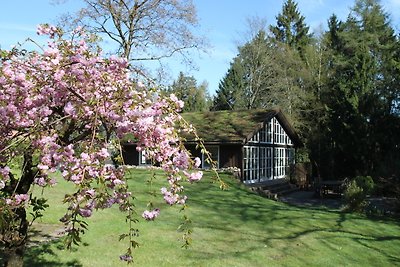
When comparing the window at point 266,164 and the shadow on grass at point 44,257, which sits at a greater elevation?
the window at point 266,164

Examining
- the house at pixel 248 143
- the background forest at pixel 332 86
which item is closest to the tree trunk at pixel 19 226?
the house at pixel 248 143

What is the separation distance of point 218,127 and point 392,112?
13532mm

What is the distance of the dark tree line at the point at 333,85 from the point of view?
29.0m

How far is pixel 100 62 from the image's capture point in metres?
3.85

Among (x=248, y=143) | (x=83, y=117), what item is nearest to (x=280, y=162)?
(x=248, y=143)

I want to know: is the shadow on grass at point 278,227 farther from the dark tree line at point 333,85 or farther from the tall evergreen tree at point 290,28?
the tall evergreen tree at point 290,28

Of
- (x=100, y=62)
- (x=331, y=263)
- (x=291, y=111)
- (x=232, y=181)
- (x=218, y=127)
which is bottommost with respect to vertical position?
(x=331, y=263)

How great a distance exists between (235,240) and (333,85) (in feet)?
85.7

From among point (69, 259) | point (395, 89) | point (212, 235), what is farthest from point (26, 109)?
point (395, 89)

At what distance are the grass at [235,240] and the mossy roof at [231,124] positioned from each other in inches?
364

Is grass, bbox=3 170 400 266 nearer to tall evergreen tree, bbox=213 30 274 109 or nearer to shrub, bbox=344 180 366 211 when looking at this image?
shrub, bbox=344 180 366 211

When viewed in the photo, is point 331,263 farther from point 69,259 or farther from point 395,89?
point 395,89

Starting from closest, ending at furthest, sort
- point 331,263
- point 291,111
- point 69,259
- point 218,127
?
1. point 69,259
2. point 331,263
3. point 218,127
4. point 291,111

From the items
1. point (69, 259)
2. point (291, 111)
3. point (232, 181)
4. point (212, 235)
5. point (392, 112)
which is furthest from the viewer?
point (291, 111)
